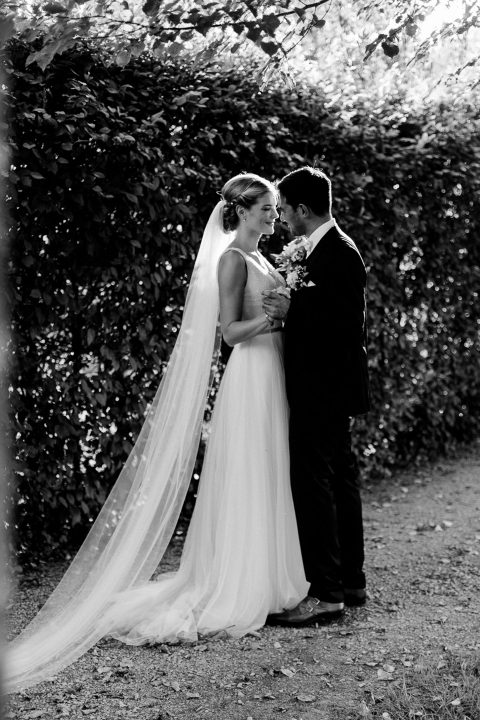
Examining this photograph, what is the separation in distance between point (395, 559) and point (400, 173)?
10.8 feet

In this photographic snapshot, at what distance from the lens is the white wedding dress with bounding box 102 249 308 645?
14.3 ft

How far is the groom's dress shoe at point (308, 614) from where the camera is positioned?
438 centimetres

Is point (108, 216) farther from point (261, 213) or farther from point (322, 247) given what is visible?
→ point (322, 247)

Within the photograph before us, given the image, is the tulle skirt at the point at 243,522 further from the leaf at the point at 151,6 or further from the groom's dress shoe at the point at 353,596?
the leaf at the point at 151,6

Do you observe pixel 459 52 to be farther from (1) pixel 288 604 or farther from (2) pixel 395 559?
(1) pixel 288 604

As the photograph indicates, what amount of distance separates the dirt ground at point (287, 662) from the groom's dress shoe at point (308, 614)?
55mm

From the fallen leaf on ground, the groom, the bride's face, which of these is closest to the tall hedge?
the bride's face

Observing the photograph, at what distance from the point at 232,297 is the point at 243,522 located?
1224 mm

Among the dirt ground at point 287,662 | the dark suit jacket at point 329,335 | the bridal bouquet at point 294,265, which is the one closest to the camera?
the dirt ground at point 287,662

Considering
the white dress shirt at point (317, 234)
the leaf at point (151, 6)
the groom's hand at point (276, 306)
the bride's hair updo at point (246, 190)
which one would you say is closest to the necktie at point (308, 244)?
the white dress shirt at point (317, 234)

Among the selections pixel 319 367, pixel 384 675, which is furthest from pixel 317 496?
pixel 384 675

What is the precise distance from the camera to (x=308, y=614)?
14.4 ft

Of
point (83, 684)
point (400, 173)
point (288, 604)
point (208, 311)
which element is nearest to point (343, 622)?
point (288, 604)

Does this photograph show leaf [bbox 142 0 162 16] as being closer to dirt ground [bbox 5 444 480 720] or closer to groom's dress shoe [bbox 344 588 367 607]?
dirt ground [bbox 5 444 480 720]
